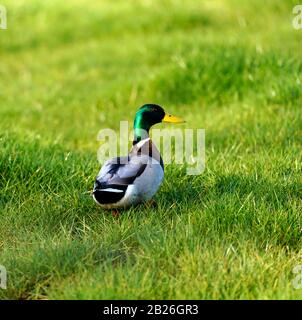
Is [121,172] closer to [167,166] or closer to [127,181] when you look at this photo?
[127,181]

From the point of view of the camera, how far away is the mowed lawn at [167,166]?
398 cm

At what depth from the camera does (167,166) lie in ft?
17.4

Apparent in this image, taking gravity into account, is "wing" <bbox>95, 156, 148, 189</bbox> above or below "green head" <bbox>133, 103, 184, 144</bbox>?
below

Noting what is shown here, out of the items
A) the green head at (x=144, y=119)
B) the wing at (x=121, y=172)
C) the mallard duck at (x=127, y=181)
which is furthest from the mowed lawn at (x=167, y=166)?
the green head at (x=144, y=119)

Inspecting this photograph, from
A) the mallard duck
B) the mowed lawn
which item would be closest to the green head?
the mallard duck

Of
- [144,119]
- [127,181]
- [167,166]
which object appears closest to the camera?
[127,181]

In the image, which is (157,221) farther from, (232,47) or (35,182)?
(232,47)

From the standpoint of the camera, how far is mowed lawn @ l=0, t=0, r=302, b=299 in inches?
157

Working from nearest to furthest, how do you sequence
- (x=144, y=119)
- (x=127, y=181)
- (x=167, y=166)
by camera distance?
(x=127, y=181) < (x=144, y=119) < (x=167, y=166)

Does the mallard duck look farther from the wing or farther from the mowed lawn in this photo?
the mowed lawn

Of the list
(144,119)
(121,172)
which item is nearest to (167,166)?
(144,119)

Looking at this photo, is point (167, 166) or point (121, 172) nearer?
point (121, 172)

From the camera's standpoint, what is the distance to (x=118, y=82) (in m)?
8.86
